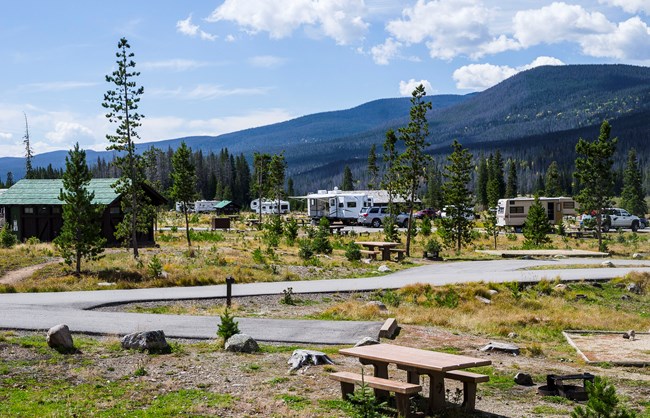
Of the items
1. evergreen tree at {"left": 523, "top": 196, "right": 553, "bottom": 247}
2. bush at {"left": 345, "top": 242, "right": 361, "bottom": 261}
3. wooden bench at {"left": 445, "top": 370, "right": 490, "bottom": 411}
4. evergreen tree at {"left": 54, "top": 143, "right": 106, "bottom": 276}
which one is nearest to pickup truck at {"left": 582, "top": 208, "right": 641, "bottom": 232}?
evergreen tree at {"left": 523, "top": 196, "right": 553, "bottom": 247}

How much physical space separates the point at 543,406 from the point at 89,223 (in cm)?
1955

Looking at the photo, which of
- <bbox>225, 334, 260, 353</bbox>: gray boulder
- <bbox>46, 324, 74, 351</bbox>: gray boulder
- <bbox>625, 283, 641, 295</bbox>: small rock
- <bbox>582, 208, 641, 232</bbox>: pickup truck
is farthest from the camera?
<bbox>582, 208, 641, 232</bbox>: pickup truck

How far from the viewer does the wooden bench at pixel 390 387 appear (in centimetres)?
844

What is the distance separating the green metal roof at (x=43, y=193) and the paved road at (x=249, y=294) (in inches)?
731

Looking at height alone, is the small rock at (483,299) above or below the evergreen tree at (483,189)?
below

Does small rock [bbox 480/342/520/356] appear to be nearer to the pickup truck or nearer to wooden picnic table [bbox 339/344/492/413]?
wooden picnic table [bbox 339/344/492/413]

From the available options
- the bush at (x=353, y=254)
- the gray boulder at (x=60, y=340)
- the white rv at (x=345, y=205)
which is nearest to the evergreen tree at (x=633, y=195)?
the white rv at (x=345, y=205)

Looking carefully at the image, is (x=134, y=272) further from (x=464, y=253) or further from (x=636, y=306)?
(x=464, y=253)

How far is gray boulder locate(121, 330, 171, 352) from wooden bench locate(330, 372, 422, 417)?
4.23m

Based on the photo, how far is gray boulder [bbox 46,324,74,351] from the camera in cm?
1191

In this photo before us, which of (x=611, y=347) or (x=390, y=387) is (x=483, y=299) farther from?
(x=390, y=387)

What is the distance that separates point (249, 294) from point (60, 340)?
9.42 metres

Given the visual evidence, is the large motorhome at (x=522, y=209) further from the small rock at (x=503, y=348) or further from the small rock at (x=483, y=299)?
the small rock at (x=503, y=348)

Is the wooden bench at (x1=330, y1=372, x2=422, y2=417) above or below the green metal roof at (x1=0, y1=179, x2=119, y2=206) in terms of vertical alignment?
below
